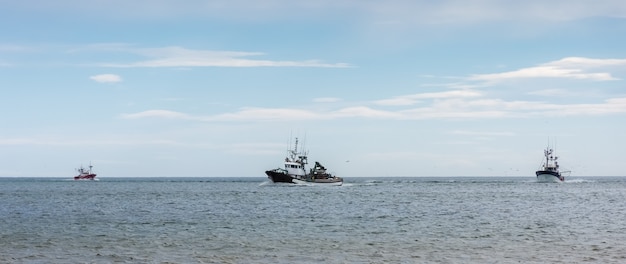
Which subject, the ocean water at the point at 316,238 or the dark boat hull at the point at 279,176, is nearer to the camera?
the ocean water at the point at 316,238

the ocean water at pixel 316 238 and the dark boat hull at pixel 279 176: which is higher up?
the dark boat hull at pixel 279 176

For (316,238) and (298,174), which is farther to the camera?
(298,174)

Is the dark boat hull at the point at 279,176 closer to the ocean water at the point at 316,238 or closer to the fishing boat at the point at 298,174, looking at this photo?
the fishing boat at the point at 298,174

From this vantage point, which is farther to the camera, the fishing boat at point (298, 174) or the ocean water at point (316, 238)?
the fishing boat at point (298, 174)

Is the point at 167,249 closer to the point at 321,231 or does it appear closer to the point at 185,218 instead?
the point at 321,231

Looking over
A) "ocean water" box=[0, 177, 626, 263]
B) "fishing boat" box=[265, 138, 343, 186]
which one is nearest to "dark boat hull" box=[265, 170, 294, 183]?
"fishing boat" box=[265, 138, 343, 186]

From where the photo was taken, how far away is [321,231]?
156ft

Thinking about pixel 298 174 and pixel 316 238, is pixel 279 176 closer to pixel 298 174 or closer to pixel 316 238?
pixel 298 174

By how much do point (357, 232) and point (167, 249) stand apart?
14385 millimetres

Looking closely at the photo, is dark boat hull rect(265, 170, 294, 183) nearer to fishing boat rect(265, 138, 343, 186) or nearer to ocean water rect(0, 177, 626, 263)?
fishing boat rect(265, 138, 343, 186)

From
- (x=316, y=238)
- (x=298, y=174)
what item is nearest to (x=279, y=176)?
(x=298, y=174)

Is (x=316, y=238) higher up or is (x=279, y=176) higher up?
(x=279, y=176)

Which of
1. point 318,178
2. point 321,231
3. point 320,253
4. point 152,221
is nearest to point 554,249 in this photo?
point 320,253

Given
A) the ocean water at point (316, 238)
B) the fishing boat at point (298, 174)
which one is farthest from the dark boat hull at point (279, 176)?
the ocean water at point (316, 238)
